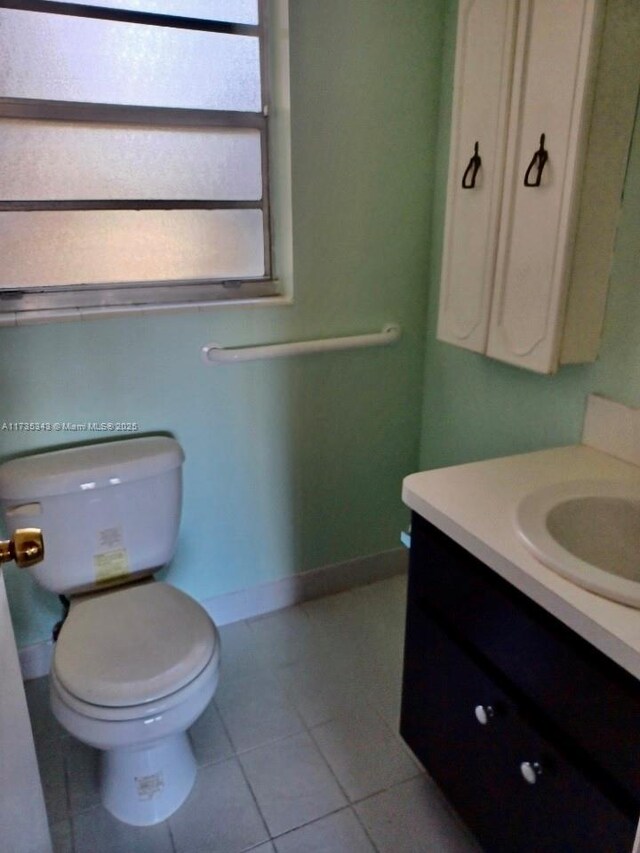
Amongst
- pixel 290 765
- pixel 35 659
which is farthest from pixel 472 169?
pixel 35 659

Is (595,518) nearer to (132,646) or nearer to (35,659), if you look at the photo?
(132,646)

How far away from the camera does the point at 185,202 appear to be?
1.71 meters

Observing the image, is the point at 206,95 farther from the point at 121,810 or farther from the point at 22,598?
the point at 121,810

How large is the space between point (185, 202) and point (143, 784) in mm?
1467

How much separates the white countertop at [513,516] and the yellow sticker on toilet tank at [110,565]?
31.5 inches

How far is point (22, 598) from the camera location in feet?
5.64

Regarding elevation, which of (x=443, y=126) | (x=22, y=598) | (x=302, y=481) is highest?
(x=443, y=126)

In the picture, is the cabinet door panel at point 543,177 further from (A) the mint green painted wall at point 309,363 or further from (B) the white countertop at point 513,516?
(A) the mint green painted wall at point 309,363

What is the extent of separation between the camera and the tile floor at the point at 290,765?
1379 mm

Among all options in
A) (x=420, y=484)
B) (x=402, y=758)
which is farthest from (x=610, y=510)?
(x=402, y=758)

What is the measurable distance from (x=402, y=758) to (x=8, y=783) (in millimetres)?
1062

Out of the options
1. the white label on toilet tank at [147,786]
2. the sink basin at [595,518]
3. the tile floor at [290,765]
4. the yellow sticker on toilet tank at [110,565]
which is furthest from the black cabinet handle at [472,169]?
the white label on toilet tank at [147,786]

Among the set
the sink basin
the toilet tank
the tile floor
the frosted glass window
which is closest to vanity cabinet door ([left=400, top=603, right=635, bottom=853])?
the tile floor

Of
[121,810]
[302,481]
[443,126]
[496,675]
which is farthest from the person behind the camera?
[302,481]
